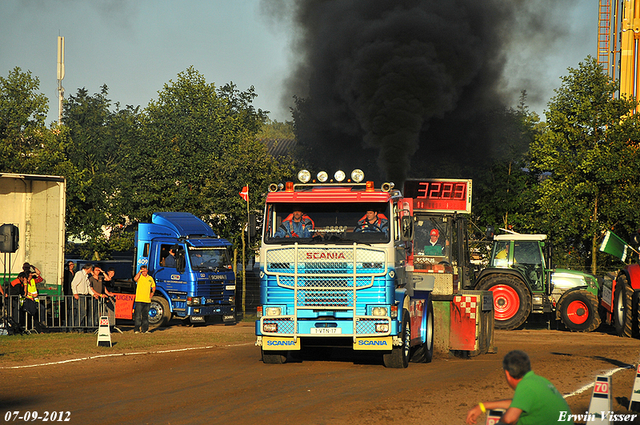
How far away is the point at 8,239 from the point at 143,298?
4092mm

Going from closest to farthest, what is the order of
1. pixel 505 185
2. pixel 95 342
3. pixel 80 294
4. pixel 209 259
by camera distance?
pixel 95 342 < pixel 80 294 < pixel 209 259 < pixel 505 185

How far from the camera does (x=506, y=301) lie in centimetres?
2206

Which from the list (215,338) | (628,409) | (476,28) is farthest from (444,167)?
(628,409)

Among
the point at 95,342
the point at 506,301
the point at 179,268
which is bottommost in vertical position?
the point at 95,342

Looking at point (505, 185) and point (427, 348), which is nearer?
point (427, 348)

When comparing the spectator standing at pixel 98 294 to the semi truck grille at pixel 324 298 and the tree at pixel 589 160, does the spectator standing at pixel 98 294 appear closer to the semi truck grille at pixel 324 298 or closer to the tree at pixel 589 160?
the semi truck grille at pixel 324 298

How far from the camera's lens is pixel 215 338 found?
1914cm

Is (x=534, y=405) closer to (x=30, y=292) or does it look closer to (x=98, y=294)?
→ (x=30, y=292)

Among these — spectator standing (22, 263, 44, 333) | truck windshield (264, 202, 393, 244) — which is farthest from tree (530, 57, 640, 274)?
spectator standing (22, 263, 44, 333)

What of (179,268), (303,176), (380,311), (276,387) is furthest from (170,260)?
(276,387)

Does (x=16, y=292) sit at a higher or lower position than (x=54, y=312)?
higher

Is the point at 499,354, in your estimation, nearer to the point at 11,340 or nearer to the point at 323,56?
the point at 11,340

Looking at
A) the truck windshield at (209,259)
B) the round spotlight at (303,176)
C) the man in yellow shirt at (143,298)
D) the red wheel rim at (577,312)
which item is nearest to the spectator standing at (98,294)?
the man in yellow shirt at (143,298)

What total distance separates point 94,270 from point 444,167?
1514cm
